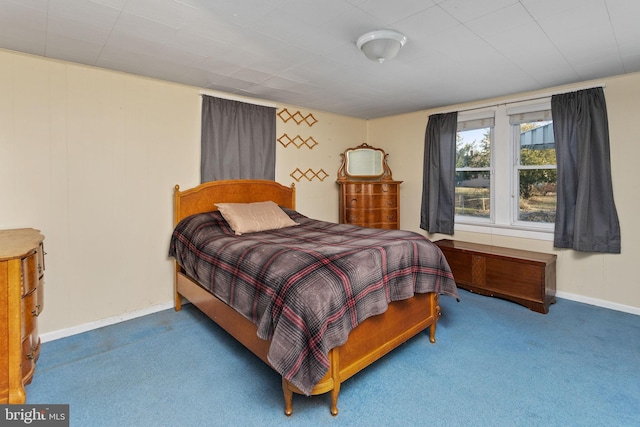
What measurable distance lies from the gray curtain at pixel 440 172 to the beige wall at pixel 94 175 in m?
2.84

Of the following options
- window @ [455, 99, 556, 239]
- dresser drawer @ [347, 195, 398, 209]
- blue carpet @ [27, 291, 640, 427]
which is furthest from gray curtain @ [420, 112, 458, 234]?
blue carpet @ [27, 291, 640, 427]

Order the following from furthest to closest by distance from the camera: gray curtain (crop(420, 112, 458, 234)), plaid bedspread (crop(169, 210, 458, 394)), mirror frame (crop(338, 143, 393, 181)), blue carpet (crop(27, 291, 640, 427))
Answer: mirror frame (crop(338, 143, 393, 181))
gray curtain (crop(420, 112, 458, 234))
blue carpet (crop(27, 291, 640, 427))
plaid bedspread (crop(169, 210, 458, 394))

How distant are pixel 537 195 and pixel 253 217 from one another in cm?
309

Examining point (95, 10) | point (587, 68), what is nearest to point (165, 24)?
point (95, 10)

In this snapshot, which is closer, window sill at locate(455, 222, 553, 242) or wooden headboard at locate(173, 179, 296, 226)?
wooden headboard at locate(173, 179, 296, 226)

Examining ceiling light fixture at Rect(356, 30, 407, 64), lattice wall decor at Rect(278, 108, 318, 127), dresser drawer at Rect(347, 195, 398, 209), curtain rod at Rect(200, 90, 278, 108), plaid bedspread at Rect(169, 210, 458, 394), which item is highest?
curtain rod at Rect(200, 90, 278, 108)

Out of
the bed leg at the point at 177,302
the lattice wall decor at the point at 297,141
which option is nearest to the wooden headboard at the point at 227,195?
the lattice wall decor at the point at 297,141

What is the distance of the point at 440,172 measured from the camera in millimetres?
4262

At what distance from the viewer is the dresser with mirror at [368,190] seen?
4.46m

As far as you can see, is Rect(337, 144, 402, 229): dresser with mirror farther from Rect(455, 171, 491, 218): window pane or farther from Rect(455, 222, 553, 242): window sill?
Rect(455, 222, 553, 242): window sill

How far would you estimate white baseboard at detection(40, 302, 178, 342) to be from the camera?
2.64m

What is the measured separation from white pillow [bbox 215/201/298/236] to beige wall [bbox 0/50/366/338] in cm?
56

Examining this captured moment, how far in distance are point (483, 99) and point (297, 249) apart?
3104 millimetres

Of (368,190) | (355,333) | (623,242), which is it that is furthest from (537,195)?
(355,333)
